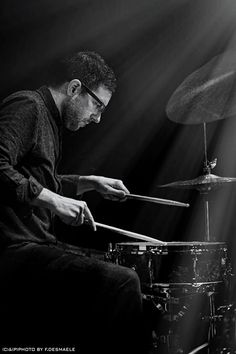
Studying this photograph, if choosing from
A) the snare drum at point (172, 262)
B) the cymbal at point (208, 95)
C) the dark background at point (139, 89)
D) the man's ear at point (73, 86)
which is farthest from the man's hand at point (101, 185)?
the cymbal at point (208, 95)

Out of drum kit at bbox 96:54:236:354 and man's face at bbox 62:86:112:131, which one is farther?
drum kit at bbox 96:54:236:354

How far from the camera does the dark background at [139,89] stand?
2.79 meters

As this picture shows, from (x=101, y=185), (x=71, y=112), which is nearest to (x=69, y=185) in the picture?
(x=101, y=185)

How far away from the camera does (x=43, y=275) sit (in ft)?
4.66

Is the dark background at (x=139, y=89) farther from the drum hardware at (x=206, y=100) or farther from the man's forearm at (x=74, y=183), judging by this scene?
the man's forearm at (x=74, y=183)

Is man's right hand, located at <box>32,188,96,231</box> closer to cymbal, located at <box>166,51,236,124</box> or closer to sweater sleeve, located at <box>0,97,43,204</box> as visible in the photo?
sweater sleeve, located at <box>0,97,43,204</box>

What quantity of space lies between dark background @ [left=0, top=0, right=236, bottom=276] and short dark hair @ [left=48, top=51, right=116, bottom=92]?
3.27 feet

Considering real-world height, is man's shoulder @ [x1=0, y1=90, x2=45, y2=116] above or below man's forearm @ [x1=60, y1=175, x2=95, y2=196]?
above

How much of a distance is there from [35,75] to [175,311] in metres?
1.89

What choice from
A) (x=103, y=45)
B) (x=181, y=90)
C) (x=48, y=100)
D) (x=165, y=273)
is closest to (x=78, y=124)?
(x=48, y=100)

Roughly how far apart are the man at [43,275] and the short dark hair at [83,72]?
0.28 metres

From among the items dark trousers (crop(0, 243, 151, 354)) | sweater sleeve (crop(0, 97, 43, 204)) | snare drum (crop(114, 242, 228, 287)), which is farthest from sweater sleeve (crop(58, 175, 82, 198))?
Answer: dark trousers (crop(0, 243, 151, 354))

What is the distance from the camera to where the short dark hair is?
182 cm

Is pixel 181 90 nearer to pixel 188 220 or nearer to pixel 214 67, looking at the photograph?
pixel 214 67
